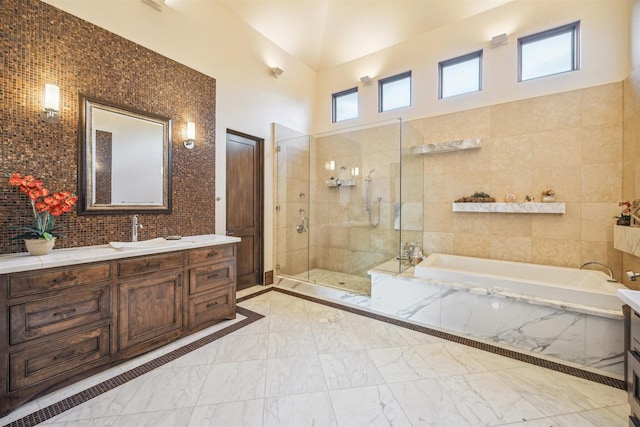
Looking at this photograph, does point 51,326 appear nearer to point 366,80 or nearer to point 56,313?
point 56,313

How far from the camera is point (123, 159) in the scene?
2461 millimetres

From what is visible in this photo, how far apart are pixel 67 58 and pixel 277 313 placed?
2.97 metres

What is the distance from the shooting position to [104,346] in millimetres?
1887

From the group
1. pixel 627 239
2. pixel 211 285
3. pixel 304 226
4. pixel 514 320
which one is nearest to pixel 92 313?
pixel 211 285

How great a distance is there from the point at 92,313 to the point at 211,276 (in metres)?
0.92

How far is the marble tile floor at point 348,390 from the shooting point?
1.52m

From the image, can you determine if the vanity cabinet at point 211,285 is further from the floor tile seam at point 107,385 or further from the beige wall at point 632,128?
the beige wall at point 632,128

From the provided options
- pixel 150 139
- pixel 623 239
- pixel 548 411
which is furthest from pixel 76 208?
pixel 623 239

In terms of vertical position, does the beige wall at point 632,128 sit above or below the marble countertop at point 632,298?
above

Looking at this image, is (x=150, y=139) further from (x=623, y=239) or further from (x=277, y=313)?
(x=623, y=239)

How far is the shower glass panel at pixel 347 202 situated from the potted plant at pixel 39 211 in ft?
8.29

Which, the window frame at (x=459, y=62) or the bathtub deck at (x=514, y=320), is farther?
the window frame at (x=459, y=62)

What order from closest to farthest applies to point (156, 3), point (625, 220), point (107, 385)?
point (107, 385) → point (625, 220) → point (156, 3)

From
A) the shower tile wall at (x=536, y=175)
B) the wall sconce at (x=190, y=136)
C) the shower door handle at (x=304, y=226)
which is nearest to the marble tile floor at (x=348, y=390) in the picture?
the shower tile wall at (x=536, y=175)
